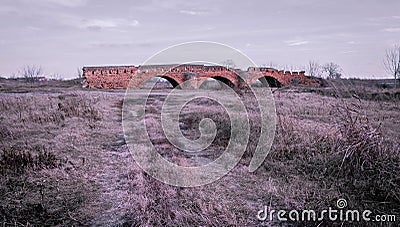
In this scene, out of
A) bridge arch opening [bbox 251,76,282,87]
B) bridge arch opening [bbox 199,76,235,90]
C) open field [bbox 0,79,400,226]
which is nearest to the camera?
open field [bbox 0,79,400,226]

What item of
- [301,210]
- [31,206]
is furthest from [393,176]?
[31,206]

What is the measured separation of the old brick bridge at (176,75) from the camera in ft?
123

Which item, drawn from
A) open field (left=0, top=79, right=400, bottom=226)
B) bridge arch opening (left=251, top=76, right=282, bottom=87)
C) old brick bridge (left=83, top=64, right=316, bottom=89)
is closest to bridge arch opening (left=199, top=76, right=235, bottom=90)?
old brick bridge (left=83, top=64, right=316, bottom=89)

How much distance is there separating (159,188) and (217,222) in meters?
1.41

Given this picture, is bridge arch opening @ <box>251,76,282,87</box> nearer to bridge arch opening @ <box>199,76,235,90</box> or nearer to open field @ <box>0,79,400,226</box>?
bridge arch opening @ <box>199,76,235,90</box>

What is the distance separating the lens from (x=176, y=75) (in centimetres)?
4109

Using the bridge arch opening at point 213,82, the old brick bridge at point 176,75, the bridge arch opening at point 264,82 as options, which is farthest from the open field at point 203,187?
the bridge arch opening at point 213,82

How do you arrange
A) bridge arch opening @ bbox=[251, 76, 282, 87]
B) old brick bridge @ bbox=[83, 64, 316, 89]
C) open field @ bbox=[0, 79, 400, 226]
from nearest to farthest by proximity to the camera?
1. open field @ bbox=[0, 79, 400, 226]
2. bridge arch opening @ bbox=[251, 76, 282, 87]
3. old brick bridge @ bbox=[83, 64, 316, 89]

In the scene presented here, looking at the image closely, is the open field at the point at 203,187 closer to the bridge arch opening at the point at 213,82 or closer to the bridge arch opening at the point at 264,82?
the bridge arch opening at the point at 264,82

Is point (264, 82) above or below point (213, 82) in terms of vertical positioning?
below

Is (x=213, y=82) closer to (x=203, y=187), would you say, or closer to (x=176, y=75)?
(x=176, y=75)

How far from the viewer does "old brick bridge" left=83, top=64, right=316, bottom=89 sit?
37438 mm

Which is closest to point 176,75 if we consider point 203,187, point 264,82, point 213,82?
point 213,82

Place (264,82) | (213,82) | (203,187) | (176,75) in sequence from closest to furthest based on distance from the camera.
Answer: (203,187)
(264,82)
(176,75)
(213,82)
